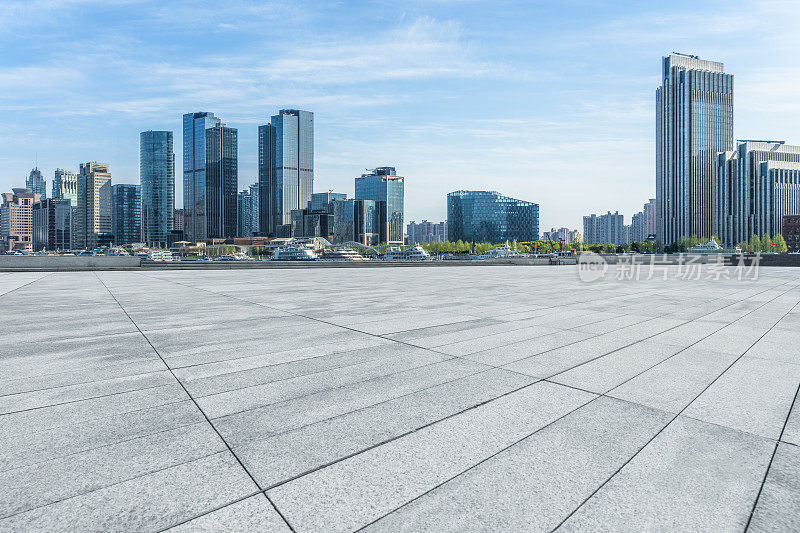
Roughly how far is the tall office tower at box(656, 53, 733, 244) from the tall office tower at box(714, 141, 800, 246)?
496cm

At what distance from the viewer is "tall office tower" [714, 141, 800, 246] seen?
6850 inches

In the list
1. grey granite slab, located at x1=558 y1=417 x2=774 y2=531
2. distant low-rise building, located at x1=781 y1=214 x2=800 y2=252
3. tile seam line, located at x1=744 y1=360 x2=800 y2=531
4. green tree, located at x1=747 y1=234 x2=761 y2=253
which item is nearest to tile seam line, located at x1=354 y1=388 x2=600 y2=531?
grey granite slab, located at x1=558 y1=417 x2=774 y2=531

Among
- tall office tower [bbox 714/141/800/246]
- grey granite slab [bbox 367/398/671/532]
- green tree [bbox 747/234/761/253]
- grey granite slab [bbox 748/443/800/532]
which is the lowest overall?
grey granite slab [bbox 748/443/800/532]

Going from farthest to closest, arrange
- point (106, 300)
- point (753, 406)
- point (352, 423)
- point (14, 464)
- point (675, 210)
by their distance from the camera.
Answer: point (675, 210)
point (106, 300)
point (753, 406)
point (352, 423)
point (14, 464)

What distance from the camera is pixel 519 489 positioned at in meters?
3.00

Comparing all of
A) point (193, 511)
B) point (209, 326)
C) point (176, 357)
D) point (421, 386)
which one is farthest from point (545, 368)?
point (209, 326)

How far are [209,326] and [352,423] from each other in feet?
19.4

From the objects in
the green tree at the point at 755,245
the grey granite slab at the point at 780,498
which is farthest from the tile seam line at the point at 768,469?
the green tree at the point at 755,245

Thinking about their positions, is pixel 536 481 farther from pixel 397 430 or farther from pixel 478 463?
pixel 397 430

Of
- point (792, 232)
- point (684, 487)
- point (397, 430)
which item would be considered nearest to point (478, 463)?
point (397, 430)

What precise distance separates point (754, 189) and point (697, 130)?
31.1m

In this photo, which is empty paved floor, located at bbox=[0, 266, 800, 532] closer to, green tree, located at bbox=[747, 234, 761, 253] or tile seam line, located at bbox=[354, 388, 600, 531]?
tile seam line, located at bbox=[354, 388, 600, 531]

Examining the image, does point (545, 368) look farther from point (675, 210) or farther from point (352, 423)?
point (675, 210)

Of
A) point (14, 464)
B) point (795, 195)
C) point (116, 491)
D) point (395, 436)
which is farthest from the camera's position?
point (795, 195)
